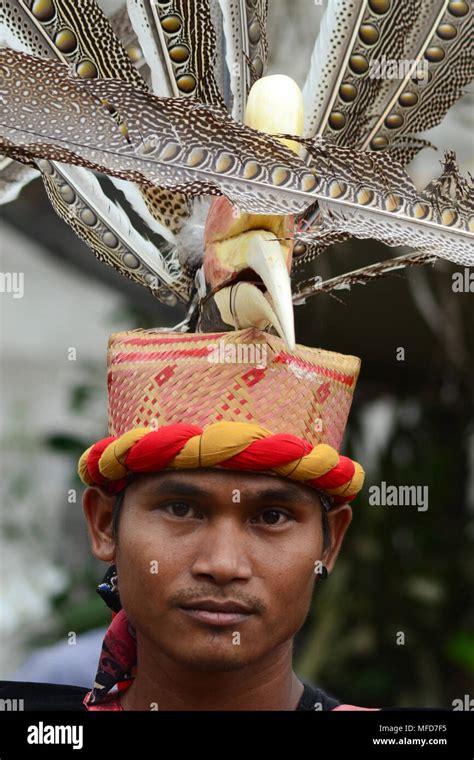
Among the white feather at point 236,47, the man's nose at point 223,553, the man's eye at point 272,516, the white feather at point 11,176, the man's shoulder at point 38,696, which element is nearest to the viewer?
the man's nose at point 223,553

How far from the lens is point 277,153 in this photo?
2236 mm

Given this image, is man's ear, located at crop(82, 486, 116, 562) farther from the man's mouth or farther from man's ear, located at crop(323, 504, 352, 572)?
man's ear, located at crop(323, 504, 352, 572)

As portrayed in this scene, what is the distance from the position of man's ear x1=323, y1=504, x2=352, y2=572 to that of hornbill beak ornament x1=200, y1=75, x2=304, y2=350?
18.8 inches

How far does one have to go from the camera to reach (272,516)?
7.95 ft

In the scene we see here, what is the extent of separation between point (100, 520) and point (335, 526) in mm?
522

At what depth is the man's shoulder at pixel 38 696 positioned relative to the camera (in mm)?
2742

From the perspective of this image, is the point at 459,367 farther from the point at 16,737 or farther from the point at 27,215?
the point at 16,737

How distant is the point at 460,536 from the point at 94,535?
522 cm

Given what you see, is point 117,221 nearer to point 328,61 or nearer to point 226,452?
point 328,61

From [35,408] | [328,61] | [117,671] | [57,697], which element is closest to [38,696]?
[57,697]

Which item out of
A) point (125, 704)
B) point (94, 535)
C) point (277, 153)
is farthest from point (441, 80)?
point (125, 704)

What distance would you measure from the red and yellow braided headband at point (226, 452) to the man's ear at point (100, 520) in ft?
0.50

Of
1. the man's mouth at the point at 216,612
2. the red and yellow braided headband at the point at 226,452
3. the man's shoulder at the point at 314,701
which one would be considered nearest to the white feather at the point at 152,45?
the red and yellow braided headband at the point at 226,452

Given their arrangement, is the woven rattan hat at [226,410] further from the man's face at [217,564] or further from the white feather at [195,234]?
the white feather at [195,234]
